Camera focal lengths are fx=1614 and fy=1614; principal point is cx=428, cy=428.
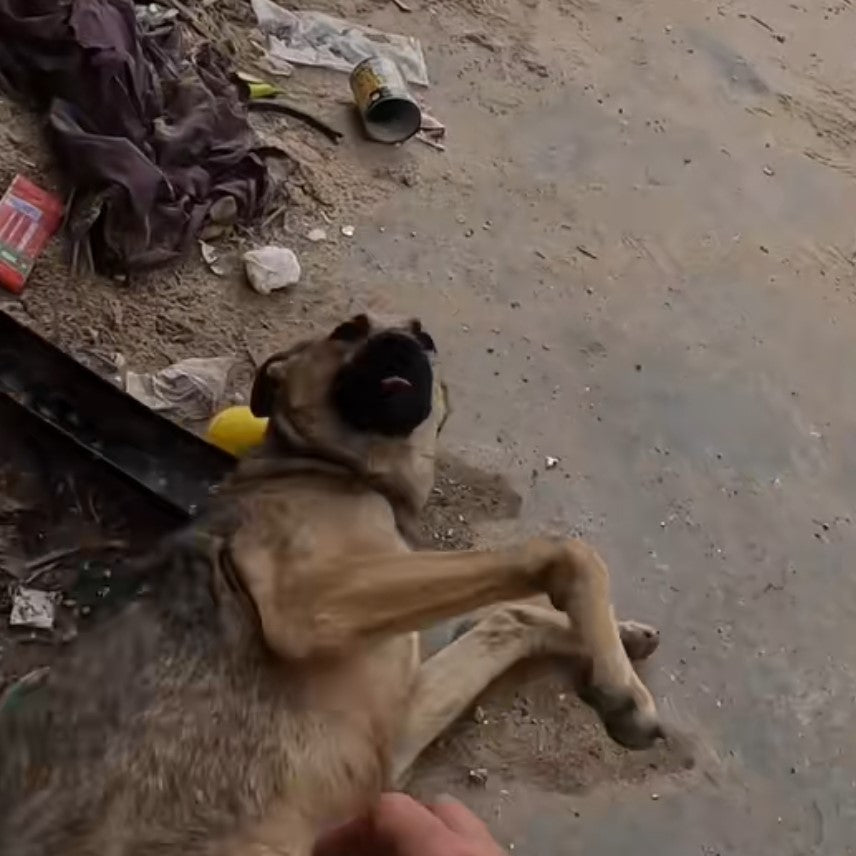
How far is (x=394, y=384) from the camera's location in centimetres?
350

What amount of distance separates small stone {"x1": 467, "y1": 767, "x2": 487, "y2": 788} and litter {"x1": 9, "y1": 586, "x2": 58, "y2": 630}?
108 centimetres

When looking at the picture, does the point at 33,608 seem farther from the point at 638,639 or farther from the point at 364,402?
the point at 638,639

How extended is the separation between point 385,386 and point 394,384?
0.8 inches

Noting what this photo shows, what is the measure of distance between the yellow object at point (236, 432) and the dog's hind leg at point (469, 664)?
792mm

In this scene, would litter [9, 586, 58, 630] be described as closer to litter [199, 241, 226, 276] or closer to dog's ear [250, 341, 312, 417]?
dog's ear [250, 341, 312, 417]

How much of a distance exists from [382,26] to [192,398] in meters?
2.23

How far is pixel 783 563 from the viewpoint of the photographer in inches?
183

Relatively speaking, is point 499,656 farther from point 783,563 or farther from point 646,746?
point 783,563

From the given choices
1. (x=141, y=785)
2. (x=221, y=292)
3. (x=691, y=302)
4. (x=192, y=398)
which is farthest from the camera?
(x=691, y=302)

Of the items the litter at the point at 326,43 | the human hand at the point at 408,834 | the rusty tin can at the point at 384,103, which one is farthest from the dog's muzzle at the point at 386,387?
the litter at the point at 326,43

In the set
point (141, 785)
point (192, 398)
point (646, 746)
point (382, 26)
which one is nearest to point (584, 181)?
point (382, 26)

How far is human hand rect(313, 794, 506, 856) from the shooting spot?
2.93 metres

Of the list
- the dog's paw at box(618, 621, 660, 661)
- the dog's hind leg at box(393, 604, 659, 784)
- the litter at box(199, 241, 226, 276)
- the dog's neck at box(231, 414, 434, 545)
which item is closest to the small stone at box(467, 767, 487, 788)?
the dog's hind leg at box(393, 604, 659, 784)

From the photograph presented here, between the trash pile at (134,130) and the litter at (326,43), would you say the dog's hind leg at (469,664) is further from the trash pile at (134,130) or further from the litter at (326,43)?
the litter at (326,43)
